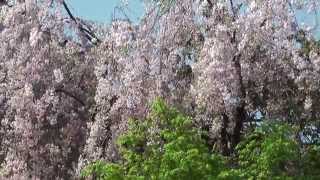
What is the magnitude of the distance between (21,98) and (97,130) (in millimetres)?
1274

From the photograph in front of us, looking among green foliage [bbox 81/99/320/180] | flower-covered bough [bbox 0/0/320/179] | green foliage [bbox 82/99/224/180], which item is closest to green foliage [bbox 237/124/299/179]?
green foliage [bbox 81/99/320/180]

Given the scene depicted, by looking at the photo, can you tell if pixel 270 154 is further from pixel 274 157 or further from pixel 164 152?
pixel 164 152

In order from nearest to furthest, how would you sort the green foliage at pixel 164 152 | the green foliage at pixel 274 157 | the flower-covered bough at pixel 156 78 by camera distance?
the green foliage at pixel 164 152 < the green foliage at pixel 274 157 < the flower-covered bough at pixel 156 78

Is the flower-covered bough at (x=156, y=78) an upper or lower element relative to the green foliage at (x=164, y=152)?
upper

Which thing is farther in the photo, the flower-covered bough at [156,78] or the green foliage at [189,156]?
the flower-covered bough at [156,78]

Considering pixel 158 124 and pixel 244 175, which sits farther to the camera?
pixel 158 124

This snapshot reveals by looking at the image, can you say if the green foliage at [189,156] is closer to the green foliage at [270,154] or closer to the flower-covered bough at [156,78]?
the green foliage at [270,154]

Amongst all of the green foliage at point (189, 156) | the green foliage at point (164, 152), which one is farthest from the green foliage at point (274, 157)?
the green foliage at point (164, 152)

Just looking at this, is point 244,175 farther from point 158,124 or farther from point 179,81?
point 179,81

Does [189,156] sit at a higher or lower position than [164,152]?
lower

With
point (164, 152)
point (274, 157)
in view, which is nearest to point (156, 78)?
point (164, 152)

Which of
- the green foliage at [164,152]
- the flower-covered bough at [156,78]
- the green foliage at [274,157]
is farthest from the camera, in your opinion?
the flower-covered bough at [156,78]

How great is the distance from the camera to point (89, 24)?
15227mm

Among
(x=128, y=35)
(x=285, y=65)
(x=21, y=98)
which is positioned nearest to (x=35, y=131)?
(x=21, y=98)
